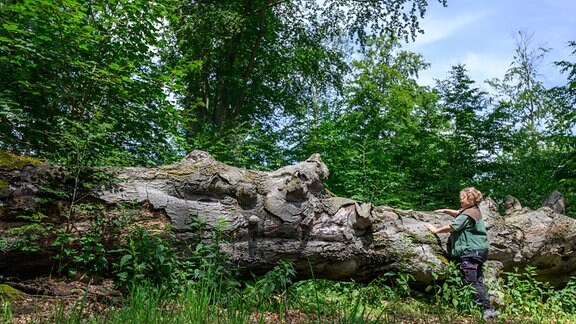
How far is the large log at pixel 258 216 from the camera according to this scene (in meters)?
4.30

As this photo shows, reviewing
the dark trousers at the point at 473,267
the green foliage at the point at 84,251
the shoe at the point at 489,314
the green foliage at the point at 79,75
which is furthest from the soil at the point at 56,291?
the dark trousers at the point at 473,267

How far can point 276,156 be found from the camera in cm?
1209

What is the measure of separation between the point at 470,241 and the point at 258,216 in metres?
2.76

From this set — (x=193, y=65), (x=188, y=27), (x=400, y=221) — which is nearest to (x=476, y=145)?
(x=400, y=221)

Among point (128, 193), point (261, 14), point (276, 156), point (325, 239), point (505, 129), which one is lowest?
point (325, 239)

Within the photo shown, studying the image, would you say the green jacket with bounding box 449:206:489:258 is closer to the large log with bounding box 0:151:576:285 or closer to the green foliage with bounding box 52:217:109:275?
the large log with bounding box 0:151:576:285

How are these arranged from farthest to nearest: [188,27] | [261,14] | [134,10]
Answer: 1. [261,14]
2. [188,27]
3. [134,10]

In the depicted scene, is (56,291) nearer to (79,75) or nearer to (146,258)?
(146,258)

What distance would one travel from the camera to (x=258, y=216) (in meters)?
5.07

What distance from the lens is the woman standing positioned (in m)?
5.60

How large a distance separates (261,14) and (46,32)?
9764 millimetres

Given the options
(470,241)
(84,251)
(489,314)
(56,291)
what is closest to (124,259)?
(84,251)

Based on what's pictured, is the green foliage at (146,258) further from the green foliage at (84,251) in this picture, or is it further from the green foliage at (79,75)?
the green foliage at (79,75)

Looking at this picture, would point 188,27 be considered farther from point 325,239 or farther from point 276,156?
point 325,239
